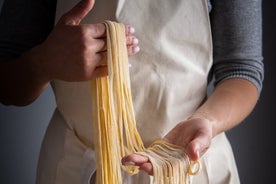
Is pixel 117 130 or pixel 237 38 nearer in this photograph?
pixel 117 130

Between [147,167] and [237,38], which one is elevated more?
[237,38]

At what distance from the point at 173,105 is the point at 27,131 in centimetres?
56

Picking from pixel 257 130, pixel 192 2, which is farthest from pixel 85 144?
pixel 257 130

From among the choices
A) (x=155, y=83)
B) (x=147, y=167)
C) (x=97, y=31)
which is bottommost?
(x=147, y=167)

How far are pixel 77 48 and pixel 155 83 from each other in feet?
0.69

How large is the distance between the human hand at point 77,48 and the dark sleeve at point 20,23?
0.19 meters

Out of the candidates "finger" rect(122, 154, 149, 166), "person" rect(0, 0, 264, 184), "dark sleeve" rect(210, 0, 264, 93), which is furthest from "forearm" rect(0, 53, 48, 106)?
"dark sleeve" rect(210, 0, 264, 93)

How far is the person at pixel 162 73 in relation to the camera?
2.76ft

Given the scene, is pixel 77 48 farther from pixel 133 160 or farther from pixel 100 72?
pixel 133 160

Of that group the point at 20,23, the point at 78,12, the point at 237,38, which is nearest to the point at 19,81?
the point at 20,23

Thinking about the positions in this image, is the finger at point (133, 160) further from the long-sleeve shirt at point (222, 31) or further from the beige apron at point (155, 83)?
the long-sleeve shirt at point (222, 31)

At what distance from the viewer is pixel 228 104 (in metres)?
0.85

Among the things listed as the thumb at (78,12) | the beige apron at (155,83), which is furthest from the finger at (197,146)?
the thumb at (78,12)

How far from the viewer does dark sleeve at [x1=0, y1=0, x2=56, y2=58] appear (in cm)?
92
